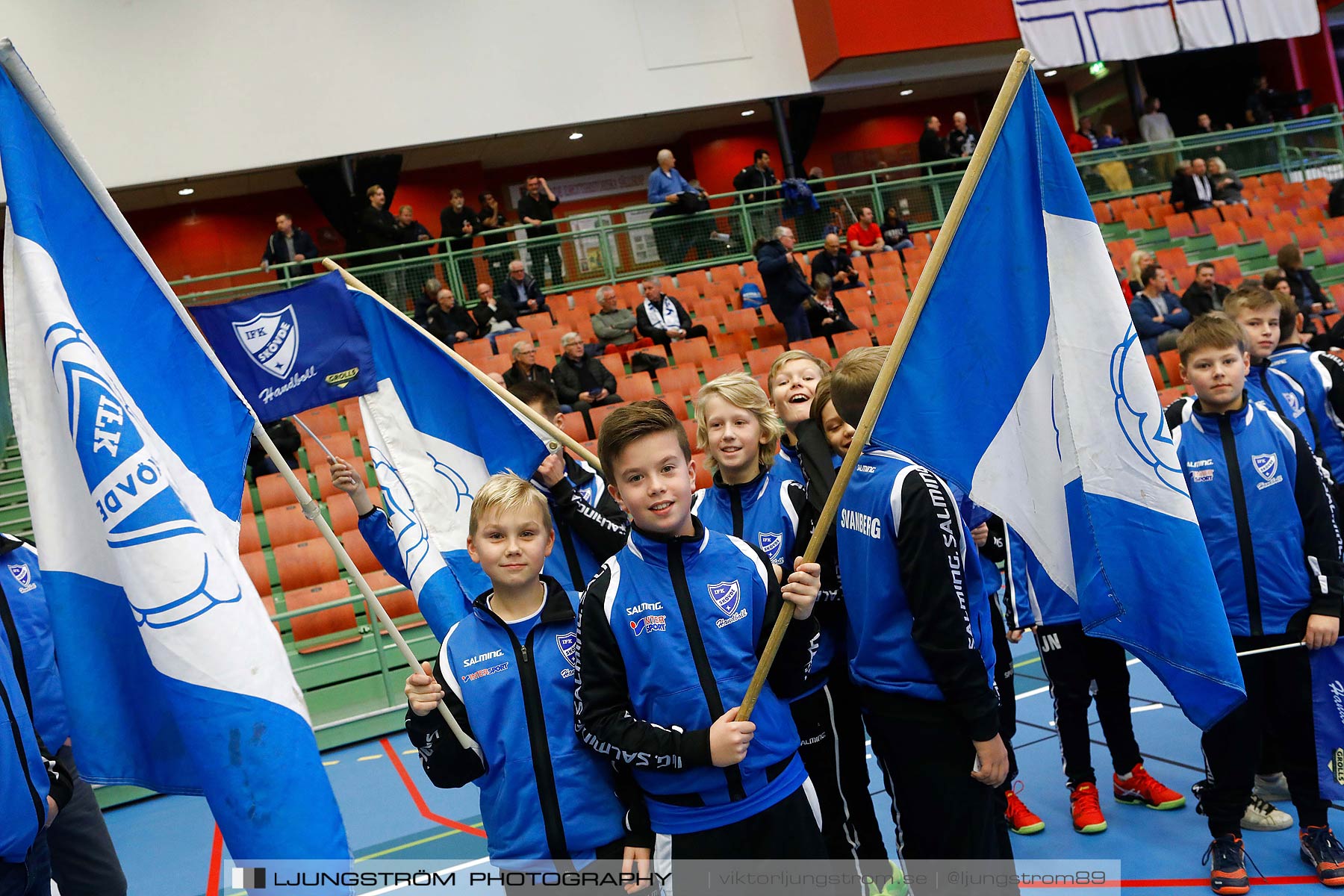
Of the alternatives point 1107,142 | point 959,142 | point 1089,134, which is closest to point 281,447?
point 959,142

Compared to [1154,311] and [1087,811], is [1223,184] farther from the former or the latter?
[1087,811]

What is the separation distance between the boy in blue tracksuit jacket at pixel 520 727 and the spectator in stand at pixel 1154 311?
8.71 m

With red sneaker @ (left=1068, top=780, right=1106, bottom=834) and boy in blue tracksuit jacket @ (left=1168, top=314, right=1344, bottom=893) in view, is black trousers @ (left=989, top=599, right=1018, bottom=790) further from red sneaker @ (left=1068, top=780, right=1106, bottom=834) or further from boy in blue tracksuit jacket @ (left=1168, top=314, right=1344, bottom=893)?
red sneaker @ (left=1068, top=780, right=1106, bottom=834)

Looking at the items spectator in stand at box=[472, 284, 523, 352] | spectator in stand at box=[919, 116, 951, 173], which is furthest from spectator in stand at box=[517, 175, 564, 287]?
spectator in stand at box=[919, 116, 951, 173]

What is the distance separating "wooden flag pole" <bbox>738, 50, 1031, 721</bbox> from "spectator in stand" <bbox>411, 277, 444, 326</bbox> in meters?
9.96

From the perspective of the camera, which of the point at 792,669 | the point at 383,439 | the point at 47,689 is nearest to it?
the point at 792,669

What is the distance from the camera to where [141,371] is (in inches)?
86.0

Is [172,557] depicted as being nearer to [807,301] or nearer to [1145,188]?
[807,301]

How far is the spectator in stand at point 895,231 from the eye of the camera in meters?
14.4

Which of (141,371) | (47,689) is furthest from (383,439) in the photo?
(141,371)

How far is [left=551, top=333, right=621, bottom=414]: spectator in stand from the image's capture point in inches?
390

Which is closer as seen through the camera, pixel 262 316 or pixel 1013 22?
pixel 262 316

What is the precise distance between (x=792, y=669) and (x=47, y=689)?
200 cm

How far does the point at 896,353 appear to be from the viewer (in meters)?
2.25
